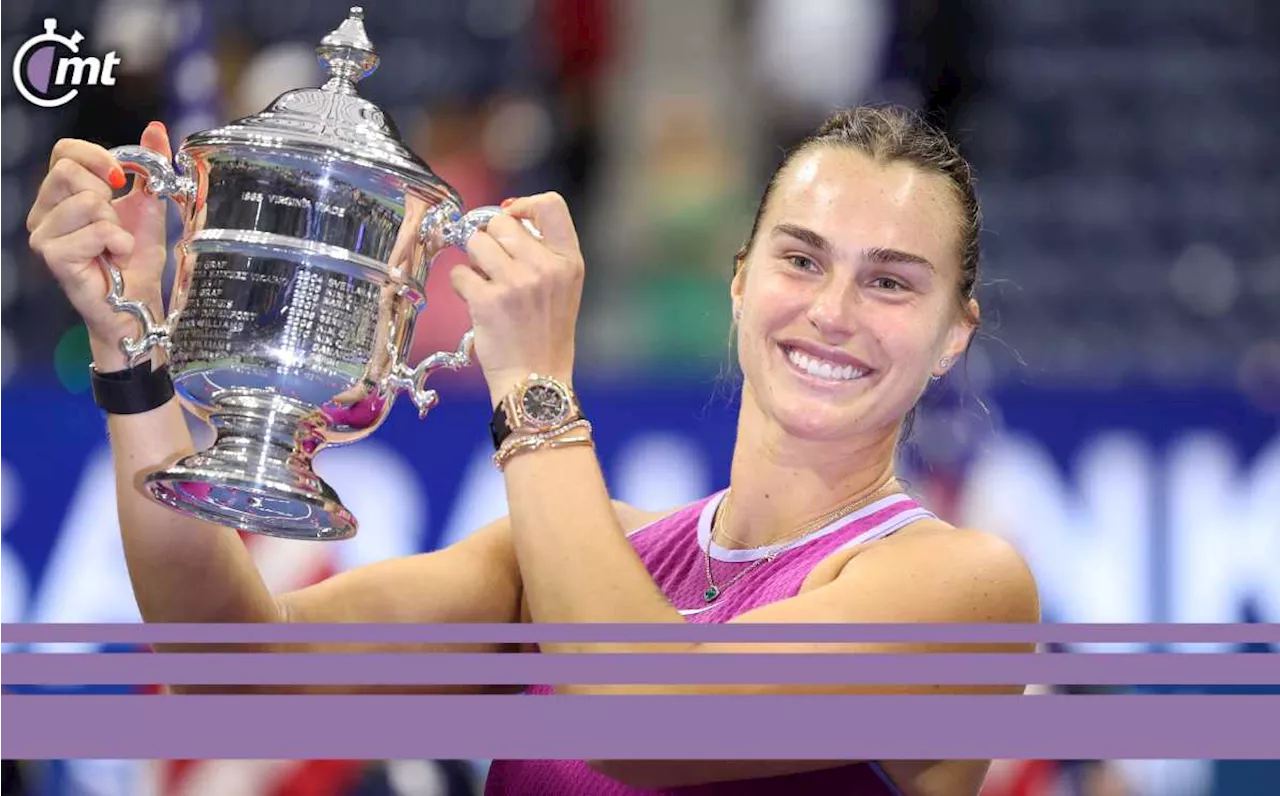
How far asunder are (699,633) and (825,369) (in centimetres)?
39

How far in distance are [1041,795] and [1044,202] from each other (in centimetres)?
166

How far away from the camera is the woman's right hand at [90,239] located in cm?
139

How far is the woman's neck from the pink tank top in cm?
4

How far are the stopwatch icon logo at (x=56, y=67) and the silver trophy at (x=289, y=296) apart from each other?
2346 mm

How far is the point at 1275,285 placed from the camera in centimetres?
398

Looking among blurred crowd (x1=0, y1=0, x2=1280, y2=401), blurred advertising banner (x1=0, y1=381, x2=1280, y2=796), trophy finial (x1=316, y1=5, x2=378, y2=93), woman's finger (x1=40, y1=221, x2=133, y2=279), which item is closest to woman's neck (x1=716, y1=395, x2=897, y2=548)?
trophy finial (x1=316, y1=5, x2=378, y2=93)

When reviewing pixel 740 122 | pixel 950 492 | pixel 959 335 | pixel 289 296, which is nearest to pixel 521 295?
pixel 289 296

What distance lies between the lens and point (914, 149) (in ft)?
5.29

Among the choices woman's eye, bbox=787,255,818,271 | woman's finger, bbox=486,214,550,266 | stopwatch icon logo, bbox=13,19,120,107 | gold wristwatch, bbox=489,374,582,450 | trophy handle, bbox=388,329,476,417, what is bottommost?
gold wristwatch, bbox=489,374,582,450

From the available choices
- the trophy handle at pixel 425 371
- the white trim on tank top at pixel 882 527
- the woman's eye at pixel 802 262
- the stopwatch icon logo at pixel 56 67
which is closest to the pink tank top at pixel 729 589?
the white trim on tank top at pixel 882 527

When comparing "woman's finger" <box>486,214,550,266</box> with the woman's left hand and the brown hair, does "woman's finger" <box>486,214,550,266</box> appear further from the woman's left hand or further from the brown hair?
the brown hair

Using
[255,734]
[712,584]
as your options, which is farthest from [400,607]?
[255,734]

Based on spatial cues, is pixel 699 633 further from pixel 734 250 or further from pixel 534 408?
pixel 734 250

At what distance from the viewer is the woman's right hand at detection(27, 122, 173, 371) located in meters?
1.39
